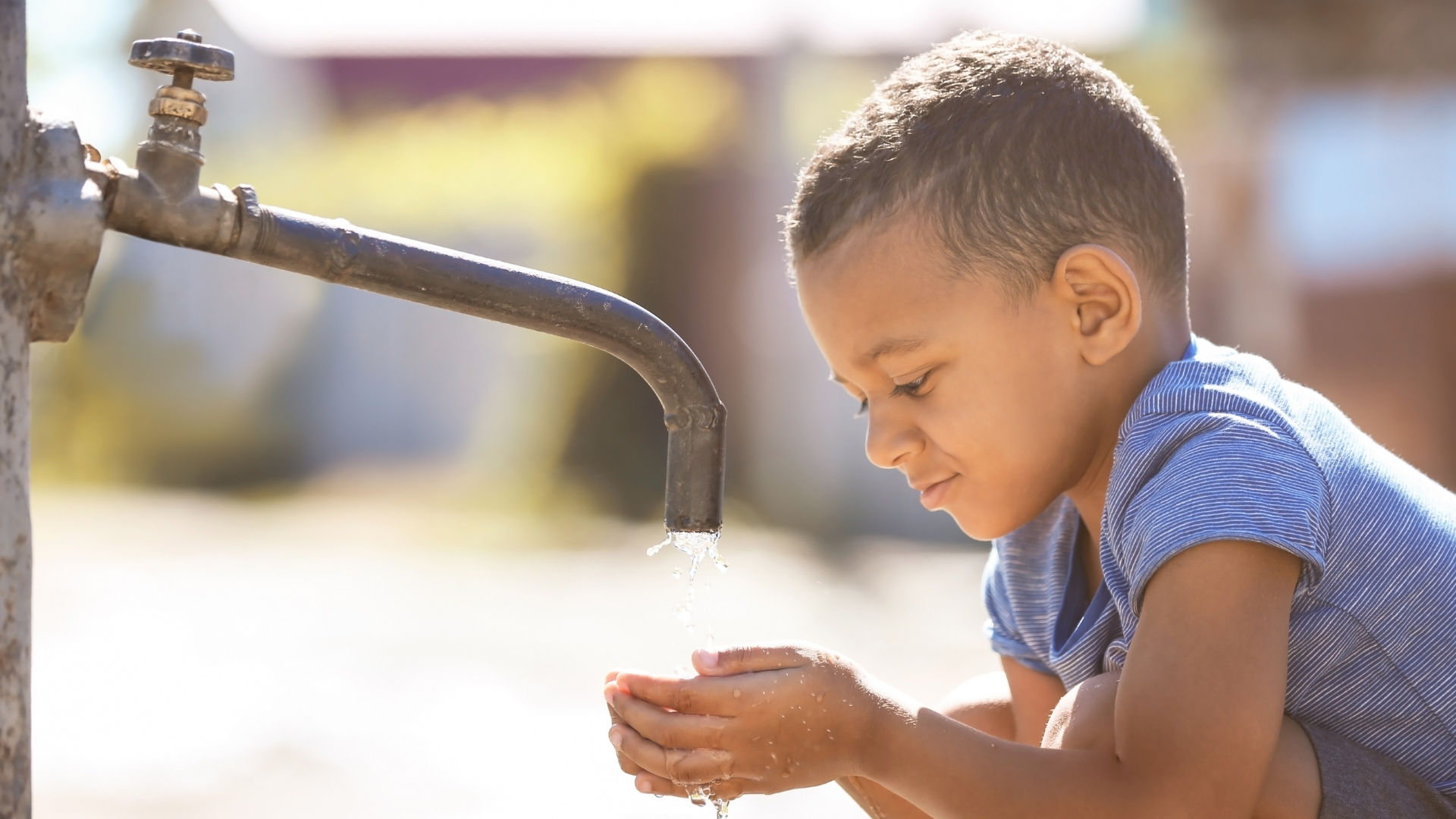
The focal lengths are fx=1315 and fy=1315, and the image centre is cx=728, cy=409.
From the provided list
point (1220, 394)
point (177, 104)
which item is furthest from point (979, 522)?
point (177, 104)

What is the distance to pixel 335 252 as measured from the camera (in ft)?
3.28

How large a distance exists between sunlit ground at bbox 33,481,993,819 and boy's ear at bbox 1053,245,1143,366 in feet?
5.14

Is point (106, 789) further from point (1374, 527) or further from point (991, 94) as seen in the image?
point (1374, 527)

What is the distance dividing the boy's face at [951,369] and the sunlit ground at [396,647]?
4.85ft

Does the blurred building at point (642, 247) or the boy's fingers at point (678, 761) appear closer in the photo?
the boy's fingers at point (678, 761)

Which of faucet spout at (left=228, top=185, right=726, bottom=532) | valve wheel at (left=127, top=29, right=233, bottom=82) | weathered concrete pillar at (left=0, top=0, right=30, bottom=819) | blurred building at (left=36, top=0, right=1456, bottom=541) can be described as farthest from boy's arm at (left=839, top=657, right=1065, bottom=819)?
blurred building at (left=36, top=0, right=1456, bottom=541)

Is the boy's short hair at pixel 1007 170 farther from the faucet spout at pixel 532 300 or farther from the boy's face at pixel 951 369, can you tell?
the faucet spout at pixel 532 300

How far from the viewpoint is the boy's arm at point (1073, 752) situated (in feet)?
3.59

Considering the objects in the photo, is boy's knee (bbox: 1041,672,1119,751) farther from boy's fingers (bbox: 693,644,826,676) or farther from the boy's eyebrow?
the boy's eyebrow

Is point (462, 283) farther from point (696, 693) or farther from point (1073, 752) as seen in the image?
point (1073, 752)

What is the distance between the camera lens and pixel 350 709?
11.3 ft

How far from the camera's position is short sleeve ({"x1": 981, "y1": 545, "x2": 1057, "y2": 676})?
1.66m

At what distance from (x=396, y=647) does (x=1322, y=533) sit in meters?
3.41

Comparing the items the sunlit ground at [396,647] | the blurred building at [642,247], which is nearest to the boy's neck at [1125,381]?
the sunlit ground at [396,647]
